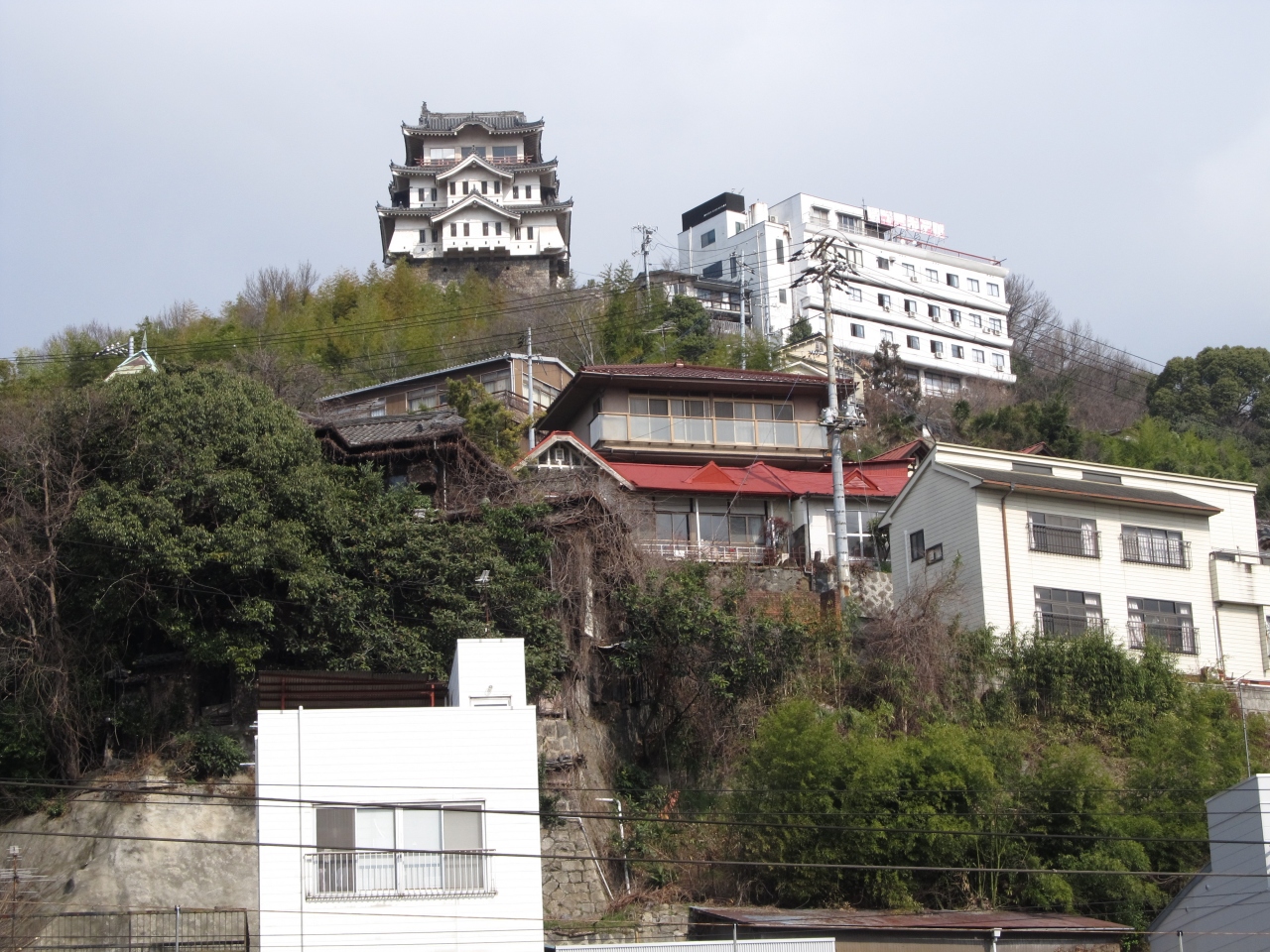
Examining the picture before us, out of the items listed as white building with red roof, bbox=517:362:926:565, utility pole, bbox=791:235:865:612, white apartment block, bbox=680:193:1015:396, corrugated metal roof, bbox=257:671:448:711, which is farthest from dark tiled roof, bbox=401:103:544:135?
corrugated metal roof, bbox=257:671:448:711

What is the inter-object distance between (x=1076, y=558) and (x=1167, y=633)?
265 cm

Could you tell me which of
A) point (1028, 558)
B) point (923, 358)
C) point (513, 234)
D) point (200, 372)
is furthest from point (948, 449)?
point (513, 234)

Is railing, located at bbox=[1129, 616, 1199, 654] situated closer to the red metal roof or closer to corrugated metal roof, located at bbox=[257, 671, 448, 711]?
the red metal roof

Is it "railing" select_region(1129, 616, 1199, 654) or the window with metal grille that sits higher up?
the window with metal grille

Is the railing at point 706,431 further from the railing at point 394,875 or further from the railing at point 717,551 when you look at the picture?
the railing at point 394,875

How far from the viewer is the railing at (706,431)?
42.2 meters

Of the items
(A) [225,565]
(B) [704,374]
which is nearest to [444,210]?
(B) [704,374]

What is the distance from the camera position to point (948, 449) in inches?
1298

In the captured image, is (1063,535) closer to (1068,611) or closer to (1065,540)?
(1065,540)

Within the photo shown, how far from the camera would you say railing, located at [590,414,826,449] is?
42.2 metres

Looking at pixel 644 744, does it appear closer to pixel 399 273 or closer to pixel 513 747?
pixel 513 747

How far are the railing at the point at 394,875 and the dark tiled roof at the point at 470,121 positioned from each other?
69.7m

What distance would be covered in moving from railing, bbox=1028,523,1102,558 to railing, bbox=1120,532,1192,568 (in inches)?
27.6

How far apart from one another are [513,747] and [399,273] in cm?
5393
